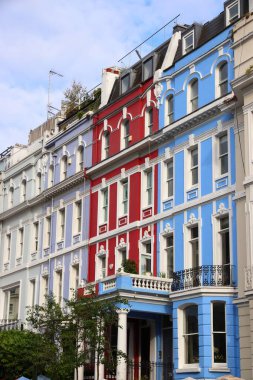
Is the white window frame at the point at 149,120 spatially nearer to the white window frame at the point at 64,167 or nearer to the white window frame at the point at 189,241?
the white window frame at the point at 189,241

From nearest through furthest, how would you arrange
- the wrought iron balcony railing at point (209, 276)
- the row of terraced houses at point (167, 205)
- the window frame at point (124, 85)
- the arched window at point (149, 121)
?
the row of terraced houses at point (167, 205) < the wrought iron balcony railing at point (209, 276) < the arched window at point (149, 121) < the window frame at point (124, 85)

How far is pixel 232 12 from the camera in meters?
31.9

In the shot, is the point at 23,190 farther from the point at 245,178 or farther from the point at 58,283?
the point at 245,178

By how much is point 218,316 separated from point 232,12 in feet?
44.1

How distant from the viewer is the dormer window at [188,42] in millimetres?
34188

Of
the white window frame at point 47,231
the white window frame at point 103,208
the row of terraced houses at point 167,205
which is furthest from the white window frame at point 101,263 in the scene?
the white window frame at point 47,231

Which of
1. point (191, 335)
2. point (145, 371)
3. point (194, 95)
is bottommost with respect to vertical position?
point (145, 371)

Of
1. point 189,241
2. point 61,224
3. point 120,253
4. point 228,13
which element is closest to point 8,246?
point 61,224

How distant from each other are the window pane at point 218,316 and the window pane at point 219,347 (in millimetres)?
272

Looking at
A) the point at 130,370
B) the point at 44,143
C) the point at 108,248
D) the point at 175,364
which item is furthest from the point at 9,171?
the point at 175,364

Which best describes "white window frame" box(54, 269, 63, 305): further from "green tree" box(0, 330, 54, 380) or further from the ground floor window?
the ground floor window

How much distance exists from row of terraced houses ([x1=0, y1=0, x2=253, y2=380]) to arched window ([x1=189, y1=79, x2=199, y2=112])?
73 millimetres

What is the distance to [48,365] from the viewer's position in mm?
28625

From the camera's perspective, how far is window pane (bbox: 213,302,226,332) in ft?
91.9
